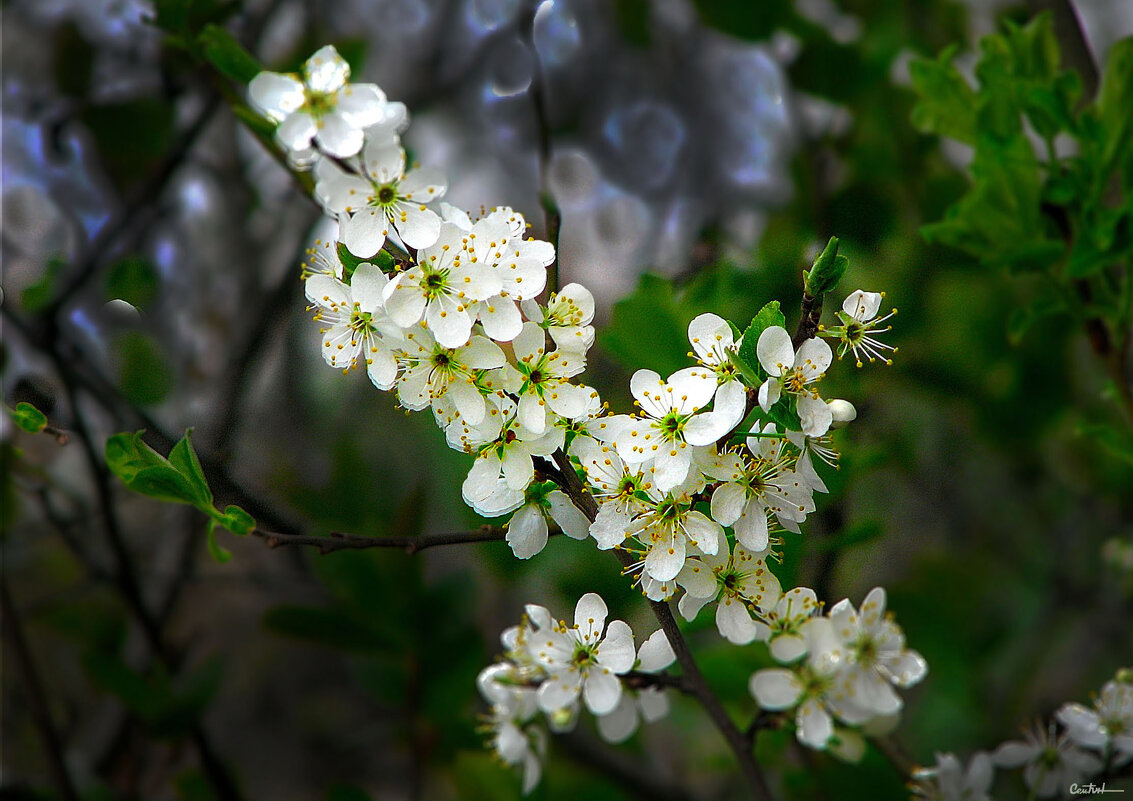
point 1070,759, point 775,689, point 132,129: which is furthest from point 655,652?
point 132,129

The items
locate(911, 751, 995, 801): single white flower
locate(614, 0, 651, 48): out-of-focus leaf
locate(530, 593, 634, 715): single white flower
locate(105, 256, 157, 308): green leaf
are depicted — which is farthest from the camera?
locate(614, 0, 651, 48): out-of-focus leaf

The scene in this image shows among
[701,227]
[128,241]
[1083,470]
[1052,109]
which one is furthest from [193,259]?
[1083,470]

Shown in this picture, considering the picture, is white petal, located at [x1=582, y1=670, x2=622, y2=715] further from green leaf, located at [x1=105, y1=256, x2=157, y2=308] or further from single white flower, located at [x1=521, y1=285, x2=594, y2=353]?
green leaf, located at [x1=105, y1=256, x2=157, y2=308]

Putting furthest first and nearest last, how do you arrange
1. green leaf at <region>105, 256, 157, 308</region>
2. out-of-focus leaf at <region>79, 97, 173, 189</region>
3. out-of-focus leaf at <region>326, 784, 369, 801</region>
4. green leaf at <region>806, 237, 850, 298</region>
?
out-of-focus leaf at <region>79, 97, 173, 189</region>, green leaf at <region>105, 256, 157, 308</region>, out-of-focus leaf at <region>326, 784, 369, 801</region>, green leaf at <region>806, 237, 850, 298</region>

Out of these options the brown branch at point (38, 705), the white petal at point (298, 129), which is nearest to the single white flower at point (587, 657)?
the white petal at point (298, 129)

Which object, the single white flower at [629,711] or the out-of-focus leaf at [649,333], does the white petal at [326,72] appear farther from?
the single white flower at [629,711]

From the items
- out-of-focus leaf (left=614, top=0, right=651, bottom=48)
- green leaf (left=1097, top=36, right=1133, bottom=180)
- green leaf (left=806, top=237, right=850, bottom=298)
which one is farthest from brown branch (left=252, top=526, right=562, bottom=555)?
out-of-focus leaf (left=614, top=0, right=651, bottom=48)

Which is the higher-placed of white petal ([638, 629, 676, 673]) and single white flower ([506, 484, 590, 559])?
single white flower ([506, 484, 590, 559])
